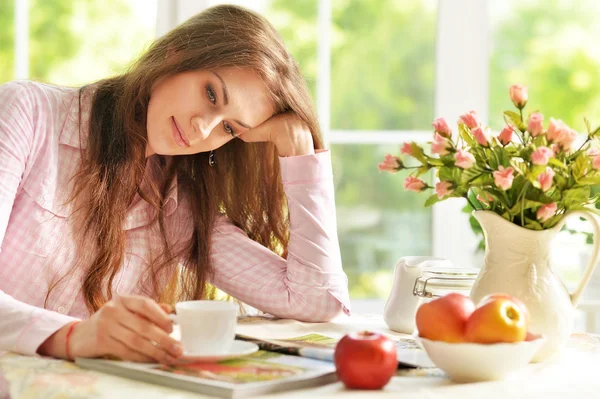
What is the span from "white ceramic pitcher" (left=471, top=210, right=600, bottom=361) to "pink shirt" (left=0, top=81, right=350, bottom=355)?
50 cm

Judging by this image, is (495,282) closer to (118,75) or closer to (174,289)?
(174,289)

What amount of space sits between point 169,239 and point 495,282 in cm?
85

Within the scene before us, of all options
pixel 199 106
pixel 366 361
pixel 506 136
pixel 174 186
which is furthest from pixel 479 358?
pixel 174 186

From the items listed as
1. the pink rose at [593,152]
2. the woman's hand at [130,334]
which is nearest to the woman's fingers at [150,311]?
the woman's hand at [130,334]

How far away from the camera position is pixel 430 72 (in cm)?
319

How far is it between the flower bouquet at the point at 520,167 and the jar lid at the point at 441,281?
0.62 feet

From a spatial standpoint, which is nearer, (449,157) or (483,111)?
(449,157)

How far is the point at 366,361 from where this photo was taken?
110 cm

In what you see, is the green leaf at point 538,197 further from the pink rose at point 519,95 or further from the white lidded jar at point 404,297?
the white lidded jar at point 404,297

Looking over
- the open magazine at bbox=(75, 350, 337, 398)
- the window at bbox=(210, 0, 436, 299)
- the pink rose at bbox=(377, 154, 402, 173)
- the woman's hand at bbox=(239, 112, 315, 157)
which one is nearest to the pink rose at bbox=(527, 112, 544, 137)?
the pink rose at bbox=(377, 154, 402, 173)

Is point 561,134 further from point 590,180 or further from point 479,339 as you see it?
point 479,339

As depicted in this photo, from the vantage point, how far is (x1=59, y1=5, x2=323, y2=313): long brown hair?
1.77 meters

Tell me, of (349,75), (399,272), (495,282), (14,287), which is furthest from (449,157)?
(349,75)

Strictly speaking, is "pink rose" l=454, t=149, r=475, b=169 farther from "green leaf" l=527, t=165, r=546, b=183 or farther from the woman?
the woman
